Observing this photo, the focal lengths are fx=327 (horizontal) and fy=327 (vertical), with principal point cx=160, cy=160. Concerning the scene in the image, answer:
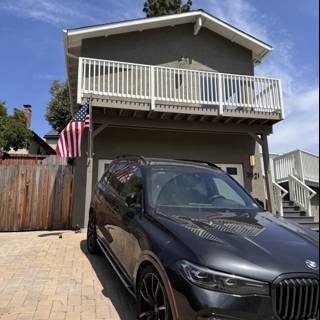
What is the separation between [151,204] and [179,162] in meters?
1.24

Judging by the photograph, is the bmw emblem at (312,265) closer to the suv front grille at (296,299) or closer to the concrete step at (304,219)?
the suv front grille at (296,299)

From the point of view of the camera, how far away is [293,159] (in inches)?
540

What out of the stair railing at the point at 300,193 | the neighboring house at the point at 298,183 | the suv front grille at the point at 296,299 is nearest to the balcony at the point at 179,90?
the stair railing at the point at 300,193

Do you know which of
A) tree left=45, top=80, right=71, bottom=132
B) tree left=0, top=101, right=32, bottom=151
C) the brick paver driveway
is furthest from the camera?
tree left=45, top=80, right=71, bottom=132

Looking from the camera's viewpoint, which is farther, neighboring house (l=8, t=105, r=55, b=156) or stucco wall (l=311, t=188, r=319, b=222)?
neighboring house (l=8, t=105, r=55, b=156)

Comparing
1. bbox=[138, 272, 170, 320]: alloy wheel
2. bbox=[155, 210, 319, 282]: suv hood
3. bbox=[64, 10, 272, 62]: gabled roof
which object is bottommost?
bbox=[138, 272, 170, 320]: alloy wheel

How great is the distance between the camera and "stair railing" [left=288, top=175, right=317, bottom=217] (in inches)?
463

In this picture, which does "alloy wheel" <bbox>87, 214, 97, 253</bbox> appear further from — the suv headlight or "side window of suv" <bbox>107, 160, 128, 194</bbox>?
the suv headlight

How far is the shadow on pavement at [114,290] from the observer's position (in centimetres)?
379

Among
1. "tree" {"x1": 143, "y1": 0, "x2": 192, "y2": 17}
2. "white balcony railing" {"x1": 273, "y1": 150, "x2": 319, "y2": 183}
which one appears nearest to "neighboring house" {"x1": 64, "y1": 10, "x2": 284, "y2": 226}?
"white balcony railing" {"x1": 273, "y1": 150, "x2": 319, "y2": 183}

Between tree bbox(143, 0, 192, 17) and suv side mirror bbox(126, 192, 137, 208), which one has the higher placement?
tree bbox(143, 0, 192, 17)

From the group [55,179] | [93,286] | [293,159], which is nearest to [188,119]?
[55,179]

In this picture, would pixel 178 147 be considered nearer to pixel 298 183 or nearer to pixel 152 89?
pixel 152 89

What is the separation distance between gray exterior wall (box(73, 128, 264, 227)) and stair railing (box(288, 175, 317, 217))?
169cm
